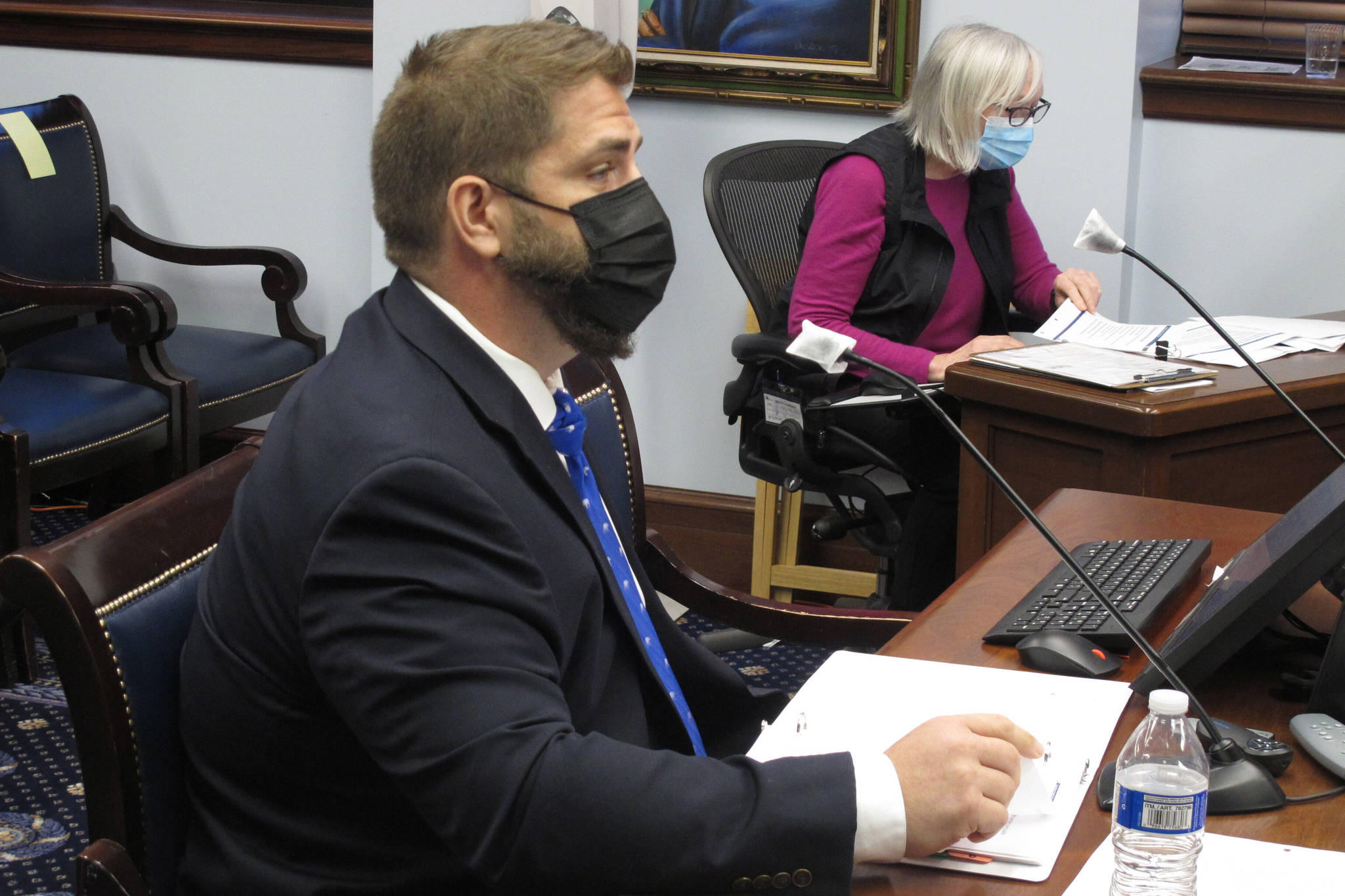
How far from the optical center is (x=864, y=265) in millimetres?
2723

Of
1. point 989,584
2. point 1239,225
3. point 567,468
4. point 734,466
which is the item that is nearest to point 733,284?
point 734,466

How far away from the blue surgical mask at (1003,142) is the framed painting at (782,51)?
47cm

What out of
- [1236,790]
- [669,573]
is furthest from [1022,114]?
[1236,790]

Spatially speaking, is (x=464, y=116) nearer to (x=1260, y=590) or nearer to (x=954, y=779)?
(x=954, y=779)

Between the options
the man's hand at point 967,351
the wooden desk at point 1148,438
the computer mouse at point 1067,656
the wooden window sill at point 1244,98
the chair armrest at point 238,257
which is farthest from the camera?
the chair armrest at point 238,257

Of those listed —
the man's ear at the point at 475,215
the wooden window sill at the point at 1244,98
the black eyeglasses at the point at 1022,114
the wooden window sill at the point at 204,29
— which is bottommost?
the man's ear at the point at 475,215

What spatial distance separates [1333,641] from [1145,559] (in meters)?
0.34

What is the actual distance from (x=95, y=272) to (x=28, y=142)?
0.35 meters

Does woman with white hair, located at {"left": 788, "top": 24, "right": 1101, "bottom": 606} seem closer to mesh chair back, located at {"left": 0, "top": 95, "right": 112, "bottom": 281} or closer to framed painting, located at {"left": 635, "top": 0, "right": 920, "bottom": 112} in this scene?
framed painting, located at {"left": 635, "top": 0, "right": 920, "bottom": 112}

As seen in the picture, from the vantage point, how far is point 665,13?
3258mm

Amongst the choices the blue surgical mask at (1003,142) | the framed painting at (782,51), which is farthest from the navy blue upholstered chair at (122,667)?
the framed painting at (782,51)

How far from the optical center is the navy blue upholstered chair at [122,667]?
3.22 feet

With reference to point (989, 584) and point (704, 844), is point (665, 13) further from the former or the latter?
point (704, 844)

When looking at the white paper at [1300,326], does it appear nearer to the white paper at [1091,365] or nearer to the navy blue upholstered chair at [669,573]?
the white paper at [1091,365]
